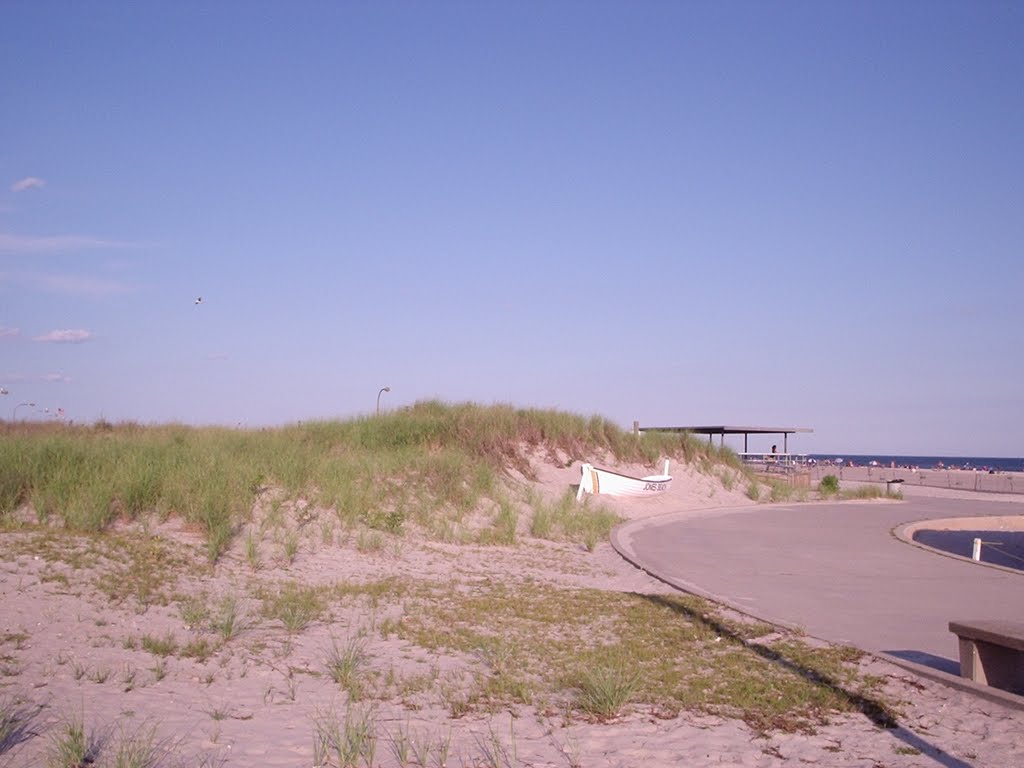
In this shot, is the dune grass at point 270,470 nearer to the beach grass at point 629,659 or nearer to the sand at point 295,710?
the sand at point 295,710

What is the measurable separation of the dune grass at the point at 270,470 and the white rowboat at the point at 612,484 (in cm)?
244

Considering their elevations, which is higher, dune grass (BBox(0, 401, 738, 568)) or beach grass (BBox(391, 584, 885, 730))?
dune grass (BBox(0, 401, 738, 568))

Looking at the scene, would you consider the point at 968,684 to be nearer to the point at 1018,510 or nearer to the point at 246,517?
the point at 246,517

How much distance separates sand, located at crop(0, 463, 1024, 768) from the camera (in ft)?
18.9

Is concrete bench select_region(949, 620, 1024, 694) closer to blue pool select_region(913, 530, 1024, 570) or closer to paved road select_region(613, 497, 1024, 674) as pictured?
paved road select_region(613, 497, 1024, 674)

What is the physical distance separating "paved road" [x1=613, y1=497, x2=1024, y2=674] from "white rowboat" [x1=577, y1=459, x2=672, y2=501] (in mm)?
2322

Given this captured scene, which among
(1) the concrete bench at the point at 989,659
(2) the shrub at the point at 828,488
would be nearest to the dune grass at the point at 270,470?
(1) the concrete bench at the point at 989,659

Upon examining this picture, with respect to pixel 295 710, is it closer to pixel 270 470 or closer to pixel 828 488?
pixel 270 470

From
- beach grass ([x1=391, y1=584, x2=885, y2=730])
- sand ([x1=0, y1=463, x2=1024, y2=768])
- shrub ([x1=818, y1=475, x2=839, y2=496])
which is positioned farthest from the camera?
shrub ([x1=818, y1=475, x2=839, y2=496])

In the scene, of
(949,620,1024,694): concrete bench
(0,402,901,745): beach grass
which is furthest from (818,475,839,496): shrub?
(949,620,1024,694): concrete bench

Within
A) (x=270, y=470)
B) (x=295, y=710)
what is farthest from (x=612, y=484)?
(x=295, y=710)

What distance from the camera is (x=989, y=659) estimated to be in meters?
7.33

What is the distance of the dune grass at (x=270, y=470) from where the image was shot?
13.5m

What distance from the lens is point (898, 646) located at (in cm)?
886
